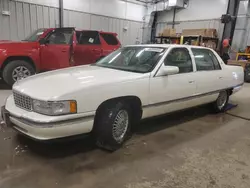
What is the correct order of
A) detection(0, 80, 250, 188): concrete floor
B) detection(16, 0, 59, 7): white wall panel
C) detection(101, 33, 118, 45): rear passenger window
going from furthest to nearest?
detection(16, 0, 59, 7): white wall panel
detection(101, 33, 118, 45): rear passenger window
detection(0, 80, 250, 188): concrete floor

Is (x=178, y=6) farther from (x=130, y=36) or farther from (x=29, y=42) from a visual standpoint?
(x=29, y=42)

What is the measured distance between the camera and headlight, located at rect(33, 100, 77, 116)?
7.15 ft

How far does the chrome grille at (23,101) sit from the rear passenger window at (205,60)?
2.77m

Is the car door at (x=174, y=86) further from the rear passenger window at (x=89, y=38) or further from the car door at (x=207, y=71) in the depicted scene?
the rear passenger window at (x=89, y=38)

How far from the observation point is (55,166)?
2354 mm

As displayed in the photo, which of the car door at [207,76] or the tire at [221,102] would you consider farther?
the tire at [221,102]

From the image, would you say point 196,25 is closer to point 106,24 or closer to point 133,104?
point 106,24

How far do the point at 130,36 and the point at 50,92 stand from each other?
12.2 meters

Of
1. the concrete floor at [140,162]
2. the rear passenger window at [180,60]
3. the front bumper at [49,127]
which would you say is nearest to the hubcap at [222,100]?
the concrete floor at [140,162]

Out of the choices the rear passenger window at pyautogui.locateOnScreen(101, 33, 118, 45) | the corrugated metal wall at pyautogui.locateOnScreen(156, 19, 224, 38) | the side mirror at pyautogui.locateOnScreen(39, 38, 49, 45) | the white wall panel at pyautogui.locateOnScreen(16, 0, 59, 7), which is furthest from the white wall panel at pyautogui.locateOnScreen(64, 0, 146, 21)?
the side mirror at pyautogui.locateOnScreen(39, 38, 49, 45)

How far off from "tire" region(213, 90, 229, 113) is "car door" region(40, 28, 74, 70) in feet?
14.0

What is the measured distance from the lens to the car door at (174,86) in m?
3.00

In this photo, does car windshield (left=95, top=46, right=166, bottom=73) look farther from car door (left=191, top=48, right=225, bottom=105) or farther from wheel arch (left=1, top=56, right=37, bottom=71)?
wheel arch (left=1, top=56, right=37, bottom=71)

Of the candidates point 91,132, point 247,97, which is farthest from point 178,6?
point 91,132
